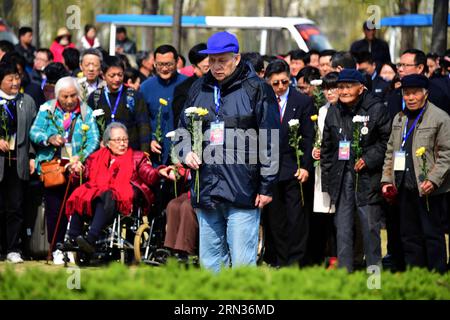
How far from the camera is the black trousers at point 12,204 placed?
13727 millimetres

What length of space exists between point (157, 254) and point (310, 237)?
5.70 ft

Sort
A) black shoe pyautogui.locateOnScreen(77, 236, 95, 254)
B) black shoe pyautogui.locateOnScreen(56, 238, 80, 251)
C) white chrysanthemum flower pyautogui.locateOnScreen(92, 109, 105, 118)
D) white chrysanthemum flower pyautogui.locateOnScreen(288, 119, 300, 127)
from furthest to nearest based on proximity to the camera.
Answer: white chrysanthemum flower pyautogui.locateOnScreen(92, 109, 105, 118)
black shoe pyautogui.locateOnScreen(56, 238, 80, 251)
black shoe pyautogui.locateOnScreen(77, 236, 95, 254)
white chrysanthemum flower pyautogui.locateOnScreen(288, 119, 300, 127)

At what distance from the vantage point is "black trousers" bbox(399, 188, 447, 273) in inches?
468

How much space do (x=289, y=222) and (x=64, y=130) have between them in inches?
107

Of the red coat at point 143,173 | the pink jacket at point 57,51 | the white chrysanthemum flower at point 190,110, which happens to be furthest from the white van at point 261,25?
the white chrysanthemum flower at point 190,110

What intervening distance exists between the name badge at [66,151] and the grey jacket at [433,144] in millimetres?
3647

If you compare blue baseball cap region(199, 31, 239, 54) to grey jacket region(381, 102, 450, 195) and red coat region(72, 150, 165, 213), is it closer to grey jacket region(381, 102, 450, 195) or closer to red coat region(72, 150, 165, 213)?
grey jacket region(381, 102, 450, 195)

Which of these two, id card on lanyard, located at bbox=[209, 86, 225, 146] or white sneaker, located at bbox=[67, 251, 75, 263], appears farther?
white sneaker, located at bbox=[67, 251, 75, 263]

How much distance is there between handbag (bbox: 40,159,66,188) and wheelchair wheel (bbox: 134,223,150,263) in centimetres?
105

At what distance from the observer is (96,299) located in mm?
7688

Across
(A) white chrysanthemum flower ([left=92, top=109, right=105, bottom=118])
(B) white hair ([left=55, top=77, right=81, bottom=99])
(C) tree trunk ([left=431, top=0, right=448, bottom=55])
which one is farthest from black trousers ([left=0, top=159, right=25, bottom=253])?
(C) tree trunk ([left=431, top=0, right=448, bottom=55])

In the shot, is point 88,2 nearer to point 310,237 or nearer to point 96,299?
point 310,237

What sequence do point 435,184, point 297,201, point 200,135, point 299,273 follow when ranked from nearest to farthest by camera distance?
1. point 299,273
2. point 200,135
3. point 435,184
4. point 297,201
